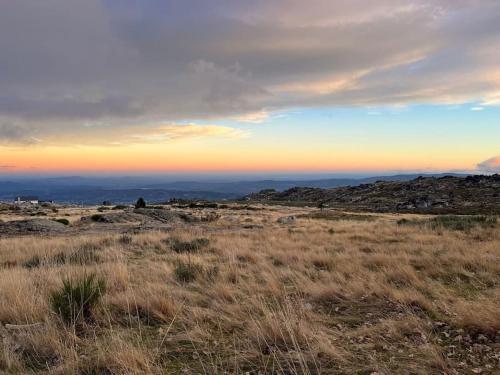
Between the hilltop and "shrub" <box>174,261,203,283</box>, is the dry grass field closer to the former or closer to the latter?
"shrub" <box>174,261,203,283</box>

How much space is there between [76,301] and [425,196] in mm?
82356

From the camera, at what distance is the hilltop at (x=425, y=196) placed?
63875mm

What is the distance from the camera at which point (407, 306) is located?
6566 mm

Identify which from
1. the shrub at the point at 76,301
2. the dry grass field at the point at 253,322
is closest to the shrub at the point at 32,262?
the dry grass field at the point at 253,322

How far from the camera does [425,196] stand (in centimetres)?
7925

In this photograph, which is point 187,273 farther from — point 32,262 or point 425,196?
point 425,196

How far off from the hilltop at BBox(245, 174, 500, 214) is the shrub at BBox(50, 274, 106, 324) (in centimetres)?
5609

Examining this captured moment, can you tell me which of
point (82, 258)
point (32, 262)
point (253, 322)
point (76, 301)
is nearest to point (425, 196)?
point (82, 258)

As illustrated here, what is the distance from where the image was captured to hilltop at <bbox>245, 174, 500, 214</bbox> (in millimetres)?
63875

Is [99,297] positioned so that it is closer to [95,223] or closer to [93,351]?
[93,351]

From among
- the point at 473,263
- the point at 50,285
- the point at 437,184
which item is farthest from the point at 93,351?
the point at 437,184

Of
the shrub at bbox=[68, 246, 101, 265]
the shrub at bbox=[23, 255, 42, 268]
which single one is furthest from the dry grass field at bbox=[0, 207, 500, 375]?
the shrub at bbox=[23, 255, 42, 268]

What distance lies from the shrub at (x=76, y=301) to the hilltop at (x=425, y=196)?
56.1 meters

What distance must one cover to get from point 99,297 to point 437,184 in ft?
328
